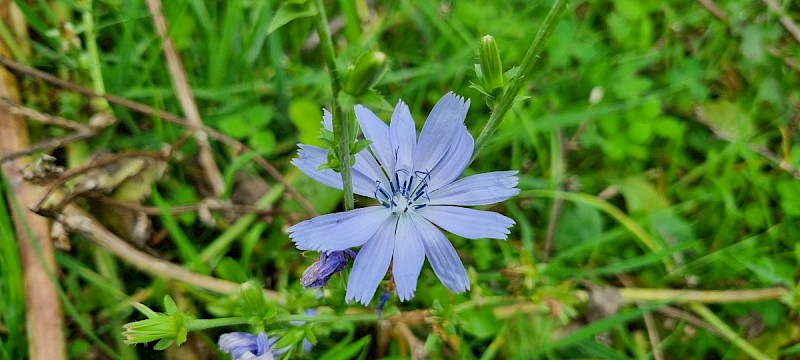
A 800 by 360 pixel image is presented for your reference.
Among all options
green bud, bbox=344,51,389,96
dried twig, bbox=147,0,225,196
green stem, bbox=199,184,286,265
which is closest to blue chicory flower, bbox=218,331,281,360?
green stem, bbox=199,184,286,265

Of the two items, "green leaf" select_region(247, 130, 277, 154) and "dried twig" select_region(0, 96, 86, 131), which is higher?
"dried twig" select_region(0, 96, 86, 131)

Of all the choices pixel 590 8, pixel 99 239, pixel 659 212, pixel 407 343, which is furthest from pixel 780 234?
pixel 99 239

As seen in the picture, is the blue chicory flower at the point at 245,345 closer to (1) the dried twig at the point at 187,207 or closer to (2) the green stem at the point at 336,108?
(2) the green stem at the point at 336,108

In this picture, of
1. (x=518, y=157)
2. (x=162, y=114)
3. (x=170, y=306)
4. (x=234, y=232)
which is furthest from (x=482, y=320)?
(x=162, y=114)

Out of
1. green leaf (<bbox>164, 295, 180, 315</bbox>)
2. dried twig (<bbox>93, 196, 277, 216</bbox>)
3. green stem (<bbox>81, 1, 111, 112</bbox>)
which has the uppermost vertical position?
green stem (<bbox>81, 1, 111, 112</bbox>)

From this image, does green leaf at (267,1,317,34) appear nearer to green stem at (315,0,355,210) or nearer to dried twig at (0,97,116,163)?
green stem at (315,0,355,210)

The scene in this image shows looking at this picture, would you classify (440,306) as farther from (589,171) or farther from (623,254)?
(589,171)
